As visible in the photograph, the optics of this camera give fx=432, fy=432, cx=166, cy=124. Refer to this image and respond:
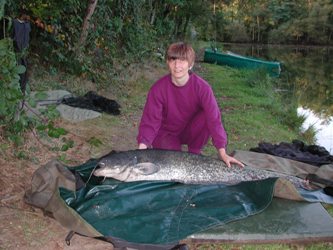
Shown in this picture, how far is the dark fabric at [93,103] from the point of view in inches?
293

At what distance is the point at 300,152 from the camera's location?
17.9ft

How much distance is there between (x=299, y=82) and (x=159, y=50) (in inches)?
246

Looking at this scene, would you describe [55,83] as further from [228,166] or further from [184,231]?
[184,231]

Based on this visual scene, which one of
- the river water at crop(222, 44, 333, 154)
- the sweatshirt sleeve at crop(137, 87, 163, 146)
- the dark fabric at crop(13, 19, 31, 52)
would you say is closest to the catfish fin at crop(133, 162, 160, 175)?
the sweatshirt sleeve at crop(137, 87, 163, 146)

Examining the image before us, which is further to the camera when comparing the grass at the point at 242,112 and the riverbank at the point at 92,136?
the grass at the point at 242,112

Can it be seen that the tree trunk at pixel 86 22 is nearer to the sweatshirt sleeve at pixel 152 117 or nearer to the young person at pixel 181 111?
the young person at pixel 181 111

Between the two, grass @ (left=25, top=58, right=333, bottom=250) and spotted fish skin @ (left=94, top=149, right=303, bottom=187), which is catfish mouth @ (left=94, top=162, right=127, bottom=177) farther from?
grass @ (left=25, top=58, right=333, bottom=250)

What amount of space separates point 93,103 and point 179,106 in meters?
3.52

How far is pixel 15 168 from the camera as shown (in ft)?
14.5

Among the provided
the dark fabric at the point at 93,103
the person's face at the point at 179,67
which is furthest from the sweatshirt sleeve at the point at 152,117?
the dark fabric at the point at 93,103

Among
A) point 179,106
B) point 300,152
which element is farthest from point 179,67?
point 300,152

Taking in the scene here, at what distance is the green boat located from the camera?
19.0 m

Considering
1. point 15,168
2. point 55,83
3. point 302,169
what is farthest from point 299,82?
point 15,168

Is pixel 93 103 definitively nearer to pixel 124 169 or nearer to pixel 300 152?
pixel 300 152
